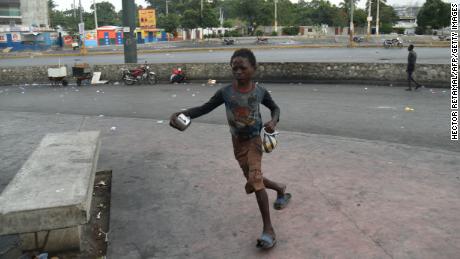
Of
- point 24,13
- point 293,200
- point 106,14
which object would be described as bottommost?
point 293,200

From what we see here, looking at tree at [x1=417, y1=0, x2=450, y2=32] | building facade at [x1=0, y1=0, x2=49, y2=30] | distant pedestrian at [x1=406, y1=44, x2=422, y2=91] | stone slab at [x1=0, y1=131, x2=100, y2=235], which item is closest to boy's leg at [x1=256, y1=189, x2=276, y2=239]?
stone slab at [x1=0, y1=131, x2=100, y2=235]

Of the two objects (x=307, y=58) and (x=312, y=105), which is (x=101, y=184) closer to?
(x=312, y=105)

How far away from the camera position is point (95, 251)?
386cm

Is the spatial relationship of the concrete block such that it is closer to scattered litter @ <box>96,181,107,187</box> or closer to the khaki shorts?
the khaki shorts

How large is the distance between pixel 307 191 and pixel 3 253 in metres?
3.28

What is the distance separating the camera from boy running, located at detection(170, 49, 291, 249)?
381cm

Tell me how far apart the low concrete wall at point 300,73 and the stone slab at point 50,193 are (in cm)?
1261

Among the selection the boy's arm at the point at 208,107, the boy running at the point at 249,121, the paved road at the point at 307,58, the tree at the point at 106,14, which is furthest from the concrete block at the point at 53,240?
→ the tree at the point at 106,14

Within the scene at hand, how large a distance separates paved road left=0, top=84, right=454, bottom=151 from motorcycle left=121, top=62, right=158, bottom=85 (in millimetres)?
856

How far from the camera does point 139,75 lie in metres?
18.0

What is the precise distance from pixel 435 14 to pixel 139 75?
6454 centimetres

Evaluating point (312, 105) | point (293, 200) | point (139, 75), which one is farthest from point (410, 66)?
point (293, 200)

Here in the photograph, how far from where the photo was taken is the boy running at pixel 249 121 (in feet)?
12.5

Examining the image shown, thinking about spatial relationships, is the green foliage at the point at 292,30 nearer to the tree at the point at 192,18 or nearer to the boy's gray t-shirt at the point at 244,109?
the tree at the point at 192,18
